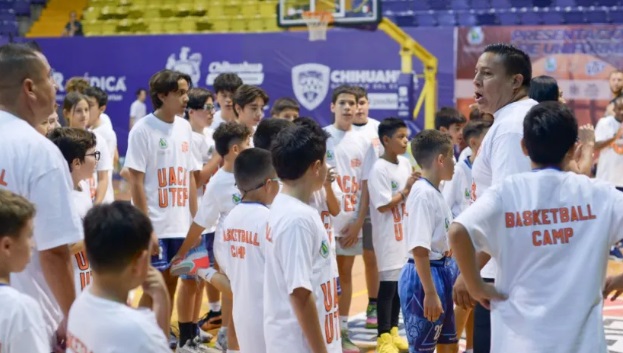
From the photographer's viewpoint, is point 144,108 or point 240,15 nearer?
point 144,108

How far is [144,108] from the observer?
1738 centimetres

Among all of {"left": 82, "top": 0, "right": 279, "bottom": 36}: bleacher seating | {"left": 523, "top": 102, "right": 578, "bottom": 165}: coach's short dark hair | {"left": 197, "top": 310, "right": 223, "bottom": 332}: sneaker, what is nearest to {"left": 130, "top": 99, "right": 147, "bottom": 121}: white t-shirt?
{"left": 82, "top": 0, "right": 279, "bottom": 36}: bleacher seating

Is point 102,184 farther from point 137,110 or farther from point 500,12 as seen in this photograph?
point 500,12

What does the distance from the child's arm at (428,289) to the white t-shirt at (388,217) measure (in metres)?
1.68

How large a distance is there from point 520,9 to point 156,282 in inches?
567

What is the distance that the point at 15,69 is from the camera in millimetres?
3510

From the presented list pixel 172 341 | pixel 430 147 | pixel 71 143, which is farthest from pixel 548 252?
pixel 172 341

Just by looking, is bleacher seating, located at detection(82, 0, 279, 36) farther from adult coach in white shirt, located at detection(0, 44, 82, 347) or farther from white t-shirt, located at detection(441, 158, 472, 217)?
adult coach in white shirt, located at detection(0, 44, 82, 347)

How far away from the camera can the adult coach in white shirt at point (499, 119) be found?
13.3ft

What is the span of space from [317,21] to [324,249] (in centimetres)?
1200

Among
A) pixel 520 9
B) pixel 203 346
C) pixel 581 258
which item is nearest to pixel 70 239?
pixel 581 258

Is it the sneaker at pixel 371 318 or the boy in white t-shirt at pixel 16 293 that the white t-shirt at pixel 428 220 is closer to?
the sneaker at pixel 371 318

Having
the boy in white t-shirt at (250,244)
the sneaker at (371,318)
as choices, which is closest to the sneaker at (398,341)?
the sneaker at (371,318)

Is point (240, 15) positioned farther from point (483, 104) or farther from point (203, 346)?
point (483, 104)
